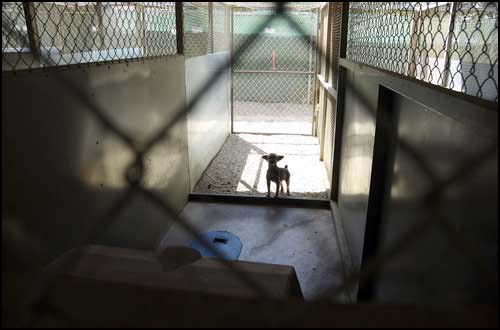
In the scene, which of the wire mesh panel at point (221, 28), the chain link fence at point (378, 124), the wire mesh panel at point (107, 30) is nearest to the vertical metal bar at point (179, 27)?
the wire mesh panel at point (107, 30)

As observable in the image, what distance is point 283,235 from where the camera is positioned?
11.1 ft

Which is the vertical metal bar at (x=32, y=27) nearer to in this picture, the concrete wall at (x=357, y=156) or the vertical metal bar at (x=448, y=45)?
the concrete wall at (x=357, y=156)

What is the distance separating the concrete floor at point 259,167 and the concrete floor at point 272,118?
427mm

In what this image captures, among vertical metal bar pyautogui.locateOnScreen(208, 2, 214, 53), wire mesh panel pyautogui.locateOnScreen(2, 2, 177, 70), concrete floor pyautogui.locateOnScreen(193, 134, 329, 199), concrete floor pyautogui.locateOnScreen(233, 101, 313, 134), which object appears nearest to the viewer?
wire mesh panel pyautogui.locateOnScreen(2, 2, 177, 70)

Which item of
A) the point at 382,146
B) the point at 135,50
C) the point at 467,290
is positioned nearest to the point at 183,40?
the point at 135,50

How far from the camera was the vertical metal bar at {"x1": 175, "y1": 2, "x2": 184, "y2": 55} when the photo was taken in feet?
11.5

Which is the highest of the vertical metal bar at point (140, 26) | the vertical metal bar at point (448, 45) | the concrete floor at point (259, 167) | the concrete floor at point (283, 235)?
the vertical metal bar at point (140, 26)

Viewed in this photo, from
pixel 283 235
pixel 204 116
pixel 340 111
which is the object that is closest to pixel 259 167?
pixel 204 116

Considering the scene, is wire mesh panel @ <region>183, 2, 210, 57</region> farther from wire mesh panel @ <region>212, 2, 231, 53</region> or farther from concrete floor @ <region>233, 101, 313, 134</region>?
concrete floor @ <region>233, 101, 313, 134</region>

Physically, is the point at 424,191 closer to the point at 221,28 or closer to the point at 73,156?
the point at 73,156

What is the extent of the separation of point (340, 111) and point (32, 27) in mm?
2580

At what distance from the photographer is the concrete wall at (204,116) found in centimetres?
416

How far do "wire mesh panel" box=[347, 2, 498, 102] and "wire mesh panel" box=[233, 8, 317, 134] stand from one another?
4.24 meters

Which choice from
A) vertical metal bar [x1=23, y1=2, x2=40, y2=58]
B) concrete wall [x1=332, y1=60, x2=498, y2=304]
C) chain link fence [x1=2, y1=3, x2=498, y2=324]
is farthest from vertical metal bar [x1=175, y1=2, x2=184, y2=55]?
concrete wall [x1=332, y1=60, x2=498, y2=304]
